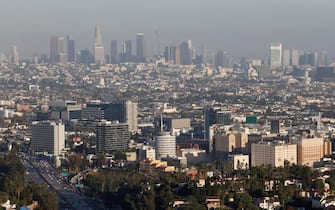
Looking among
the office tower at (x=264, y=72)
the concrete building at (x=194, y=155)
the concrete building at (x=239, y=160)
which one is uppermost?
the concrete building at (x=239, y=160)

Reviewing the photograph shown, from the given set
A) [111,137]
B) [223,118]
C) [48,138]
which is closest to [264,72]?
[223,118]

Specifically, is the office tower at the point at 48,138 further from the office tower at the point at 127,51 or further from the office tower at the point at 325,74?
the office tower at the point at 127,51

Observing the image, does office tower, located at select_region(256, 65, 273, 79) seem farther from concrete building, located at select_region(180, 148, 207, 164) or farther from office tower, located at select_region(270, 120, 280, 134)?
concrete building, located at select_region(180, 148, 207, 164)

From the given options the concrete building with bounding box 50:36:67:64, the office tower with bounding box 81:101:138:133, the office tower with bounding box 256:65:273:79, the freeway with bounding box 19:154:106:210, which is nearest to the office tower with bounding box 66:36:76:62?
the concrete building with bounding box 50:36:67:64

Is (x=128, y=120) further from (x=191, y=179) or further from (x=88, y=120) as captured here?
(x=191, y=179)

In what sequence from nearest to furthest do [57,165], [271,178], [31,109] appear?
[271,178] < [57,165] < [31,109]

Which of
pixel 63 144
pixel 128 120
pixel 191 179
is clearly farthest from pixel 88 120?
pixel 191 179

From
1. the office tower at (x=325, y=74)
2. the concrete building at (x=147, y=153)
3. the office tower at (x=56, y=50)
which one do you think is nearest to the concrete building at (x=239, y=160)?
the concrete building at (x=147, y=153)
